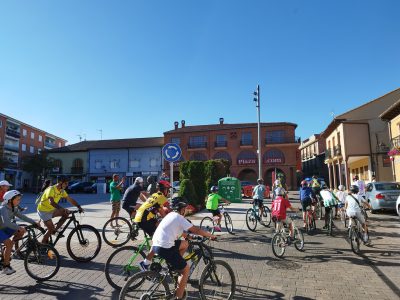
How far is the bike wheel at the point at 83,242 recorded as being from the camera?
654 cm

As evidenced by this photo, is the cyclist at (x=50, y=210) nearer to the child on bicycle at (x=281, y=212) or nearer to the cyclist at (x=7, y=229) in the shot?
the cyclist at (x=7, y=229)

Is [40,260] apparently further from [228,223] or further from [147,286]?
[228,223]

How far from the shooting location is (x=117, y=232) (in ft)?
27.5

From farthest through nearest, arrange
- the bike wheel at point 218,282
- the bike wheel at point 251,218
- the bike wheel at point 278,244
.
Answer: the bike wheel at point 251,218
the bike wheel at point 278,244
the bike wheel at point 218,282

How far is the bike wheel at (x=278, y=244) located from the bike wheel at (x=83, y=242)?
3.86m

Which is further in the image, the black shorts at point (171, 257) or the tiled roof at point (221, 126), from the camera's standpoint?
the tiled roof at point (221, 126)

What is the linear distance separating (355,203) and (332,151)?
29.5 metres

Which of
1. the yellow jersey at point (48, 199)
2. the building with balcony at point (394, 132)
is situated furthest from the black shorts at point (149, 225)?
the building with balcony at point (394, 132)

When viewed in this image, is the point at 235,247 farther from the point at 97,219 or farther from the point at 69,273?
the point at 97,219

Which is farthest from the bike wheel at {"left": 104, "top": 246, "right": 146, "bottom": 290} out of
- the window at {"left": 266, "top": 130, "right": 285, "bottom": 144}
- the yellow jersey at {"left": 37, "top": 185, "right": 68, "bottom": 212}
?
the window at {"left": 266, "top": 130, "right": 285, "bottom": 144}

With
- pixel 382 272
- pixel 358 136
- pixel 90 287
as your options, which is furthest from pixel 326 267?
pixel 358 136

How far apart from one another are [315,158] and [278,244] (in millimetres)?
52288

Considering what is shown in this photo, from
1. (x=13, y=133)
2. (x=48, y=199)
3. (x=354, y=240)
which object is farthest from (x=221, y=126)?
(x=48, y=199)

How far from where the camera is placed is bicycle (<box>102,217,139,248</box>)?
8.16 meters
